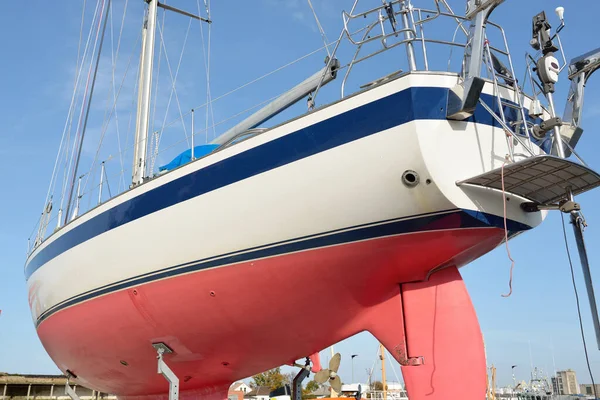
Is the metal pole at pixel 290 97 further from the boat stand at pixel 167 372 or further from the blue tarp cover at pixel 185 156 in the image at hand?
the boat stand at pixel 167 372

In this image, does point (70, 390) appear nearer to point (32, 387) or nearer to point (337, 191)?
point (337, 191)

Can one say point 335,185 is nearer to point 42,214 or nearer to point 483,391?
point 483,391

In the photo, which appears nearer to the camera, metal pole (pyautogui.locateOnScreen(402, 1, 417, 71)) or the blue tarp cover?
metal pole (pyautogui.locateOnScreen(402, 1, 417, 71))

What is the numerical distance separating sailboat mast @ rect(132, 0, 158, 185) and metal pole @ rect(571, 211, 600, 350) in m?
6.03

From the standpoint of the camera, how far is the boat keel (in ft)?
14.6

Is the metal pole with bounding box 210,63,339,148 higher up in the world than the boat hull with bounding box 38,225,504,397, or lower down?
higher up

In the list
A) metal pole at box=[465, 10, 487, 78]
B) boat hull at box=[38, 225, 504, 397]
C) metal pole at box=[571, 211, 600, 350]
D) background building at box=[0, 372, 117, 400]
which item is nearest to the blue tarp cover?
boat hull at box=[38, 225, 504, 397]

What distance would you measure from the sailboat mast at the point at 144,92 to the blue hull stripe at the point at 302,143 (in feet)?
5.65

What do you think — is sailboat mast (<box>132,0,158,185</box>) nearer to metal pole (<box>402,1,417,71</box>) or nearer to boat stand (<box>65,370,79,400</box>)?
boat stand (<box>65,370,79,400</box>)

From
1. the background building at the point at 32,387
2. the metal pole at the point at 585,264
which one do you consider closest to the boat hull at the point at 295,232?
the metal pole at the point at 585,264

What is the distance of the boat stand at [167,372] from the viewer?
579 centimetres

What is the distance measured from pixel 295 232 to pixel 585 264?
8.52 feet

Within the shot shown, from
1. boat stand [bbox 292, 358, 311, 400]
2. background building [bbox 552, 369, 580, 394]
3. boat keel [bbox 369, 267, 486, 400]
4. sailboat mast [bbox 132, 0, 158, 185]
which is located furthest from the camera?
background building [bbox 552, 369, 580, 394]

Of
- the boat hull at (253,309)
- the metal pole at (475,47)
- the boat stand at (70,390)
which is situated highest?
the metal pole at (475,47)
